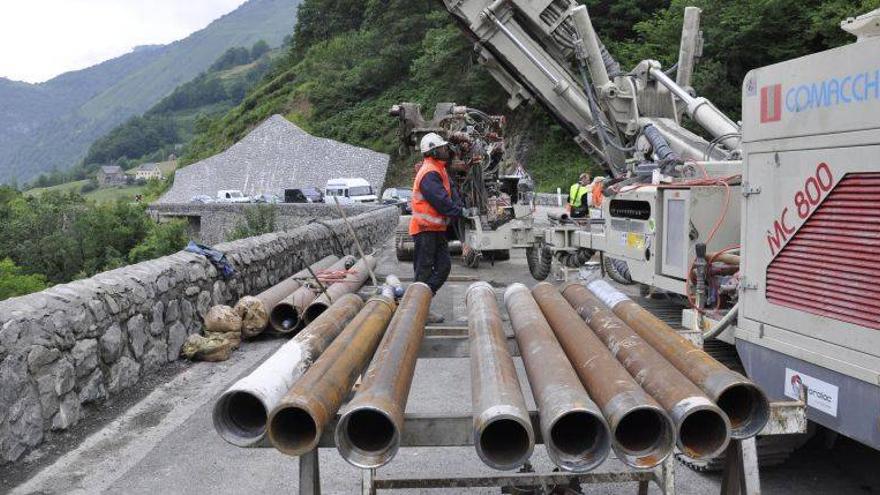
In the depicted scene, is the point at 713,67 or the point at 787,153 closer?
the point at 787,153

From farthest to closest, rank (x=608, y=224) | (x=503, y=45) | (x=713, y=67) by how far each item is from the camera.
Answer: (x=713, y=67)
(x=503, y=45)
(x=608, y=224)

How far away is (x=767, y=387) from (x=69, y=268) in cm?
2597

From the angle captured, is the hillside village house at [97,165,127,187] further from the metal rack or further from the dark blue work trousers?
the metal rack

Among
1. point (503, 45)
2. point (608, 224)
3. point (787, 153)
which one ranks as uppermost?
point (503, 45)

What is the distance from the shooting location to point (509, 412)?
2.89m

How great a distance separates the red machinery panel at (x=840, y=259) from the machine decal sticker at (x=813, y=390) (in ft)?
1.11

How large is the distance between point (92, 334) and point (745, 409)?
509cm

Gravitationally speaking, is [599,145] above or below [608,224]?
above

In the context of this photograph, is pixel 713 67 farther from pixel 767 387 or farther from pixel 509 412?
pixel 509 412

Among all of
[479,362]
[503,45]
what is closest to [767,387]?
[479,362]

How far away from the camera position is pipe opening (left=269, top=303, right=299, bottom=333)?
9617 millimetres

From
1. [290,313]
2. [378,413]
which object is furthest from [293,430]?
[290,313]

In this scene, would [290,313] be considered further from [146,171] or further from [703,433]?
[146,171]

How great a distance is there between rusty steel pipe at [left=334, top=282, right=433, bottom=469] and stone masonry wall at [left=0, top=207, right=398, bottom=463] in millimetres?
3062
